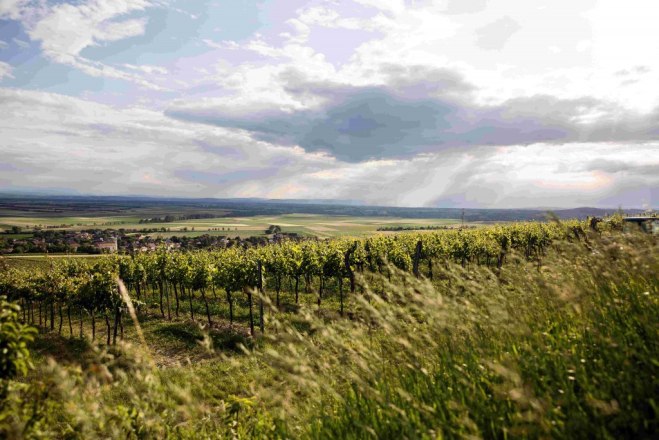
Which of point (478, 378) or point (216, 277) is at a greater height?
point (478, 378)

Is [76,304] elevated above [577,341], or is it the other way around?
[577,341]

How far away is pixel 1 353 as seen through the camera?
2727 mm

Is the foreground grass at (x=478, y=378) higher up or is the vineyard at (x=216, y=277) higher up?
the foreground grass at (x=478, y=378)

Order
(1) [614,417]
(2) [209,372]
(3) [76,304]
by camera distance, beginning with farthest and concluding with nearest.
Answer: (3) [76,304] < (2) [209,372] < (1) [614,417]

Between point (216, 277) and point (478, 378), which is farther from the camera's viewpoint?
point (216, 277)

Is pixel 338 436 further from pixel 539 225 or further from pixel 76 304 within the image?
pixel 539 225

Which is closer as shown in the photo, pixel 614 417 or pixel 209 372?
pixel 614 417

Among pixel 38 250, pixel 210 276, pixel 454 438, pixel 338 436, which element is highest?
pixel 454 438

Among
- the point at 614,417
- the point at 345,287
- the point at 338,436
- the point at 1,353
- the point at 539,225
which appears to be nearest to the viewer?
the point at 614,417

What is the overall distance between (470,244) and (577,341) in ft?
93.0

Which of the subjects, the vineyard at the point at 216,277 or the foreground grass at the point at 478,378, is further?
the vineyard at the point at 216,277

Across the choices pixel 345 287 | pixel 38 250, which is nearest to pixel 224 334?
pixel 345 287

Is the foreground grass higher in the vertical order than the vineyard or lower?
higher

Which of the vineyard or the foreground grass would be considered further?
the vineyard
